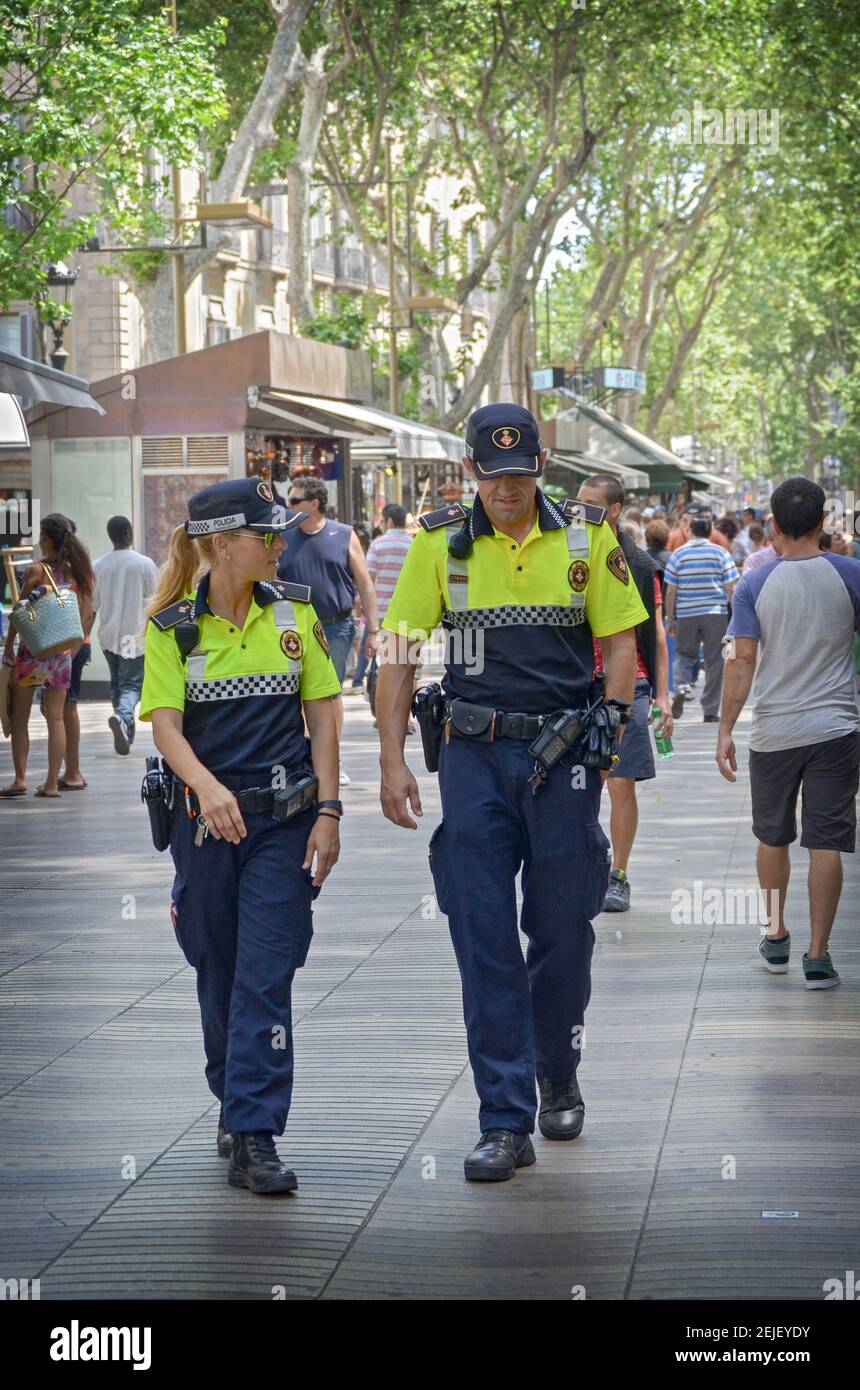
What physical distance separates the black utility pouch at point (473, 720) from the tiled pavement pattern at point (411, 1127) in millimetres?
1027

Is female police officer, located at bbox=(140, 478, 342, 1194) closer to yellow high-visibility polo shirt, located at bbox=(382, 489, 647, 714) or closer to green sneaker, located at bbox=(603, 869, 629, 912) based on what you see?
yellow high-visibility polo shirt, located at bbox=(382, 489, 647, 714)

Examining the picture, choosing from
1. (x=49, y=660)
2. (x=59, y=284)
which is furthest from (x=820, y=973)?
(x=59, y=284)

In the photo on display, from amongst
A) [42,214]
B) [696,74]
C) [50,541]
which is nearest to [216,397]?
[42,214]

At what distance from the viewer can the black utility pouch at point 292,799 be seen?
15.3 feet

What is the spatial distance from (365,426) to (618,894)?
14.4 m

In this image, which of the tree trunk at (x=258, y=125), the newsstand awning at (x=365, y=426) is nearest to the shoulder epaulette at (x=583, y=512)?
the newsstand awning at (x=365, y=426)

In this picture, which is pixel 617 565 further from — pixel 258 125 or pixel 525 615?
pixel 258 125

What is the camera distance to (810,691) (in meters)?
6.87

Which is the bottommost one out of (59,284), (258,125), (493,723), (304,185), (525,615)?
(493,723)

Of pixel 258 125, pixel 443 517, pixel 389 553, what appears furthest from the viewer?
pixel 258 125

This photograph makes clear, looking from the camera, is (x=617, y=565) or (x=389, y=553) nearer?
(x=617, y=565)

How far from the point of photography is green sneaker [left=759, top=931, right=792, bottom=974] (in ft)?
23.4
